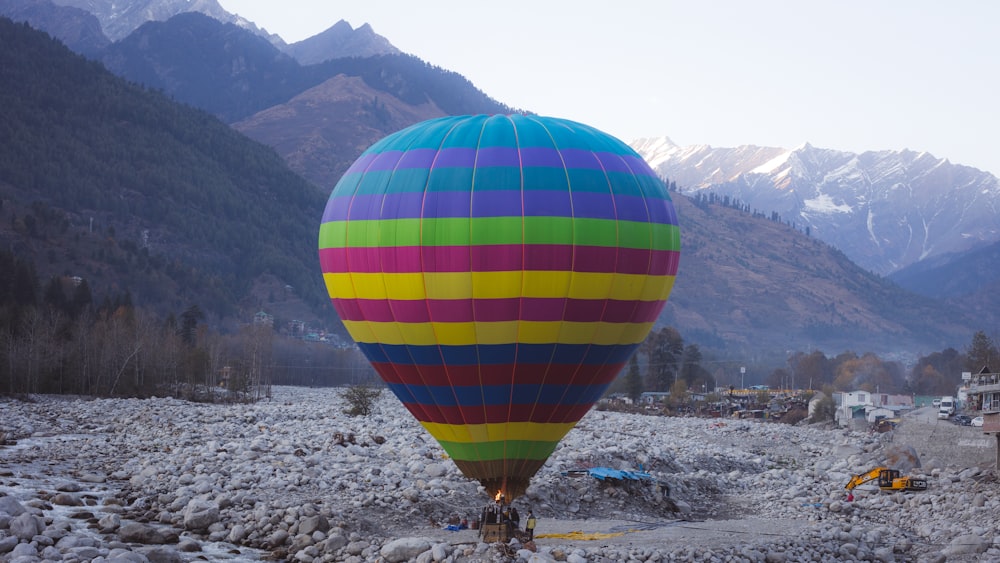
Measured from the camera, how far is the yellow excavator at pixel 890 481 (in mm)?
34156

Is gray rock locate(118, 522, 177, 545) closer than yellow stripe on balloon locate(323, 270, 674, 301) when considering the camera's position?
No

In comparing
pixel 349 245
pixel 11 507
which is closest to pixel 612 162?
pixel 349 245

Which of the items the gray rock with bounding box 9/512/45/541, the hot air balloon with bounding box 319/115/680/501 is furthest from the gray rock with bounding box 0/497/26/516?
the hot air balloon with bounding box 319/115/680/501

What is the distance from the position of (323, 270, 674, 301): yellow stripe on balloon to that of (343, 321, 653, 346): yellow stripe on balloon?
533 mm

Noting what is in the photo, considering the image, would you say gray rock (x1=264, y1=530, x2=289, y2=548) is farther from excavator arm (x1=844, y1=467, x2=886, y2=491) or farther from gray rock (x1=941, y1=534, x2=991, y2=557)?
excavator arm (x1=844, y1=467, x2=886, y2=491)

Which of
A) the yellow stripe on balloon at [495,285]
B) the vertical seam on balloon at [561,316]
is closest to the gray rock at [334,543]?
the vertical seam on balloon at [561,316]

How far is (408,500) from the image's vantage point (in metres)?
26.2

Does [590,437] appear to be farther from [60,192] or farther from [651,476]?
[60,192]

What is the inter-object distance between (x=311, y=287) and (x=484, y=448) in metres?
165

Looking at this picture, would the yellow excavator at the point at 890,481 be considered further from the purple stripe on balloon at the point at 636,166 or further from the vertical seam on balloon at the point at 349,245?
the vertical seam on balloon at the point at 349,245

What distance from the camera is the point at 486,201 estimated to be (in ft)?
66.0

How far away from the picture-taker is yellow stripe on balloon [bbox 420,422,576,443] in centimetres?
2130

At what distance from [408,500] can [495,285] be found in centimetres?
809

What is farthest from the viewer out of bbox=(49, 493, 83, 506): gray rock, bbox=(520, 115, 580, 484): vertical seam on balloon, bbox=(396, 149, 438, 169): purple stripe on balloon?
bbox=(49, 493, 83, 506): gray rock
